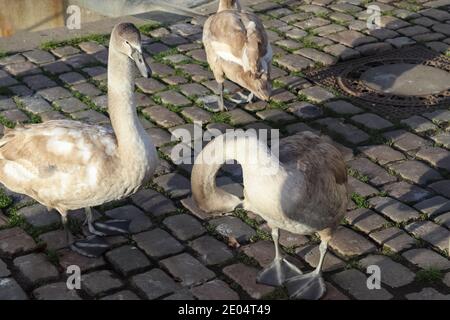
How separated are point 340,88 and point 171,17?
11.3 ft

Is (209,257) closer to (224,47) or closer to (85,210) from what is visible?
(85,210)

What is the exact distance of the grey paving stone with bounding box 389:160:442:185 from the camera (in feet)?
24.2

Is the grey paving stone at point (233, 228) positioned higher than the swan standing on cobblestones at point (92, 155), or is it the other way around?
the swan standing on cobblestones at point (92, 155)

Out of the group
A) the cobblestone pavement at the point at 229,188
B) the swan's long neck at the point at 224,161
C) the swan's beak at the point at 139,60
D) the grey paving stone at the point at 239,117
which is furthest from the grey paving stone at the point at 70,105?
the swan's long neck at the point at 224,161

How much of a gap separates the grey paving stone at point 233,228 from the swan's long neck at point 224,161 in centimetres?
124

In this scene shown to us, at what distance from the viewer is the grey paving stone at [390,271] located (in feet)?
19.5

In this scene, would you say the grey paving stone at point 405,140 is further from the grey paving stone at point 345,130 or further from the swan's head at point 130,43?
the swan's head at point 130,43

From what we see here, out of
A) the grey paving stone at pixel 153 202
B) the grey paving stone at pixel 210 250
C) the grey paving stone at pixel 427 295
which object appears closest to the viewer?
the grey paving stone at pixel 427 295

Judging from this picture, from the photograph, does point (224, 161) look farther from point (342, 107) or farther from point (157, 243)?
point (342, 107)

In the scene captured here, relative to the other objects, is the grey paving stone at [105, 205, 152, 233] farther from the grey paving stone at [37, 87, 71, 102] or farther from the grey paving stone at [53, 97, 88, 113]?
the grey paving stone at [37, 87, 71, 102]

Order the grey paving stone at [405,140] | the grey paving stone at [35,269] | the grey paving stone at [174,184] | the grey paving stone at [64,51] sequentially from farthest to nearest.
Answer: the grey paving stone at [64,51]
the grey paving stone at [405,140]
the grey paving stone at [174,184]
the grey paving stone at [35,269]

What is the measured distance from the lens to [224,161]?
531cm

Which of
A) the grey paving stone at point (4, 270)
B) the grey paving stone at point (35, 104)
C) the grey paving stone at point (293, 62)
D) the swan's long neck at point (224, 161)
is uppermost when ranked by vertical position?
the swan's long neck at point (224, 161)

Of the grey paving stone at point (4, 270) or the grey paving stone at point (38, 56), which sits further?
the grey paving stone at point (38, 56)
